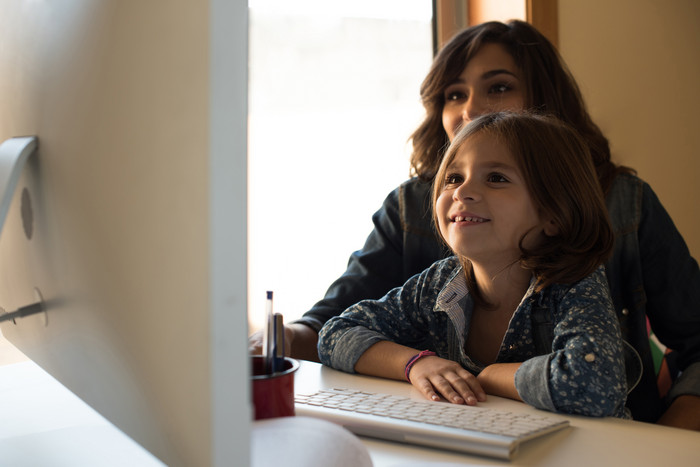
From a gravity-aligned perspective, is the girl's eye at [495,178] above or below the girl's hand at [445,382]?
above

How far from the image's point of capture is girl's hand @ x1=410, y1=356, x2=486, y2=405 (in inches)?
30.0

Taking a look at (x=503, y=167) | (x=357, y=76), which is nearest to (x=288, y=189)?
(x=357, y=76)

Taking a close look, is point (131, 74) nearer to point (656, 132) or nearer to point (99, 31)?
point (99, 31)

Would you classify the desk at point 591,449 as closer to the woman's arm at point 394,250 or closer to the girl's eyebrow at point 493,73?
the woman's arm at point 394,250

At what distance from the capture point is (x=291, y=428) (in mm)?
462

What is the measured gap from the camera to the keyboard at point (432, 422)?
58 centimetres

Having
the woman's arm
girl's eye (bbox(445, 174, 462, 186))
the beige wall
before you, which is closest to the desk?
girl's eye (bbox(445, 174, 462, 186))

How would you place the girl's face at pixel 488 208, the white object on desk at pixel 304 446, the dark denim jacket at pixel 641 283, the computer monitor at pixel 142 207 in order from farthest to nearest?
1. the dark denim jacket at pixel 641 283
2. the girl's face at pixel 488 208
3. the white object on desk at pixel 304 446
4. the computer monitor at pixel 142 207

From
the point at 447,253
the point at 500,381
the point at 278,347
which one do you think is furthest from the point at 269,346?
the point at 447,253

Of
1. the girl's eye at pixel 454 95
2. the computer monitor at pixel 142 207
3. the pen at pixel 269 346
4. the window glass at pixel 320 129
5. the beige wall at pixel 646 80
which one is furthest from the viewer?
the beige wall at pixel 646 80

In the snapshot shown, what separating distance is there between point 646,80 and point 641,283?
1.10m

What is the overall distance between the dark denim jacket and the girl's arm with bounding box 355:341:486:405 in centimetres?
30

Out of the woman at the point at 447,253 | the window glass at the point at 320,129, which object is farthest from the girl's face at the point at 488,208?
the window glass at the point at 320,129

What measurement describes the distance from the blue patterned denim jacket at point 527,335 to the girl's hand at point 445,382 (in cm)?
6
